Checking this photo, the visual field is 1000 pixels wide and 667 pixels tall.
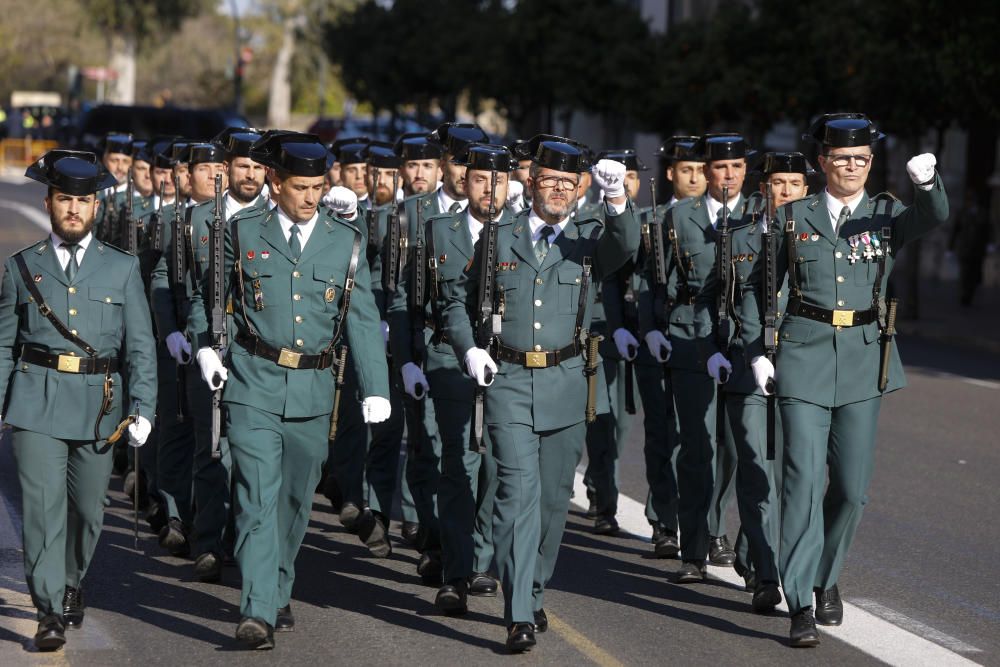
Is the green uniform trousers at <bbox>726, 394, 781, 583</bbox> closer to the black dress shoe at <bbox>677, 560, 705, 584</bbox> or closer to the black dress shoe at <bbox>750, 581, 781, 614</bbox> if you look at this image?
the black dress shoe at <bbox>750, 581, 781, 614</bbox>

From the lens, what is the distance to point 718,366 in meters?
8.61

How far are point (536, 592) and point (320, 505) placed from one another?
3512mm

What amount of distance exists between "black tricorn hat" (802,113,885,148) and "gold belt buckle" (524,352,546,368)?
158 cm

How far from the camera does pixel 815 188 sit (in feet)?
33.2

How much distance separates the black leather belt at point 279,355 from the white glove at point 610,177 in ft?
4.66

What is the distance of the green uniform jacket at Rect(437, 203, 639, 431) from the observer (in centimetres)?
773

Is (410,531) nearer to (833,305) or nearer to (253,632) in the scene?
(253,632)

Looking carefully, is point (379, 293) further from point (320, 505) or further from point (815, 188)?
point (815, 188)

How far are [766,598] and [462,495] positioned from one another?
1.49 m

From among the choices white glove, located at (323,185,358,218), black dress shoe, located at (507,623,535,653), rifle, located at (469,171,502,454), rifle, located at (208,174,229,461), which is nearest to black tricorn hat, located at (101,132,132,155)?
white glove, located at (323,185,358,218)

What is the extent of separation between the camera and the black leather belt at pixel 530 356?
7.79m

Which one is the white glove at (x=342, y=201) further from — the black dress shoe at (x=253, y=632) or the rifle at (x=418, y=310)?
the black dress shoe at (x=253, y=632)

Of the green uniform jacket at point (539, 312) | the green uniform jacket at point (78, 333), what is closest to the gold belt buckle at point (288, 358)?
the green uniform jacket at point (78, 333)

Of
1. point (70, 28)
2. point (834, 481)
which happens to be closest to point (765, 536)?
point (834, 481)
